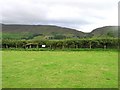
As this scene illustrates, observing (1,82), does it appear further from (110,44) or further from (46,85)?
(110,44)

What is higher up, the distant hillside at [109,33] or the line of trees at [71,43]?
the distant hillside at [109,33]

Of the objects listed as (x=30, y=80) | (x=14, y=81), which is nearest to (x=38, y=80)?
(x=30, y=80)

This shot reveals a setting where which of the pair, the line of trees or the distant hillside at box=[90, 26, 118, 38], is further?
the distant hillside at box=[90, 26, 118, 38]

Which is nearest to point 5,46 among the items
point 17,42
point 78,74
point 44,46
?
point 17,42

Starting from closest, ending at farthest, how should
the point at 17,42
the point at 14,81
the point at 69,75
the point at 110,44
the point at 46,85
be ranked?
the point at 46,85
the point at 14,81
the point at 69,75
the point at 110,44
the point at 17,42

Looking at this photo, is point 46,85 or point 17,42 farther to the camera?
point 17,42

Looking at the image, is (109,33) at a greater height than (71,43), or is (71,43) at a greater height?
(109,33)

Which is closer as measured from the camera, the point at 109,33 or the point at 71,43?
the point at 71,43

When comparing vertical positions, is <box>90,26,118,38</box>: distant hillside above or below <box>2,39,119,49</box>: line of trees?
above

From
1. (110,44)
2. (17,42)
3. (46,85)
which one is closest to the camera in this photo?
(46,85)

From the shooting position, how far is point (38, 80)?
36.4 feet

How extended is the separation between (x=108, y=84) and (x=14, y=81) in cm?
378

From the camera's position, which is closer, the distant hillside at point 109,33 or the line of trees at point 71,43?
the line of trees at point 71,43

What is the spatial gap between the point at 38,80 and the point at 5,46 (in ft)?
123
